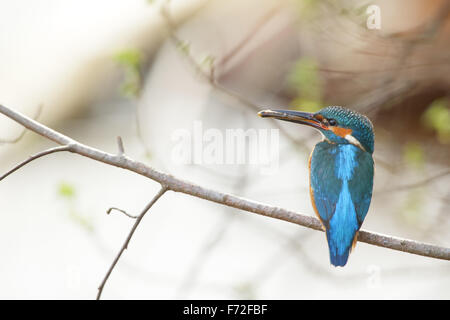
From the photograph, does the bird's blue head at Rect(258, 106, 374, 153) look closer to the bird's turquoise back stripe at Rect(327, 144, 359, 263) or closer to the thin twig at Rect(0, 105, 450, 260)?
the bird's turquoise back stripe at Rect(327, 144, 359, 263)

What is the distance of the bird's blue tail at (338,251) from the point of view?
1.22 m

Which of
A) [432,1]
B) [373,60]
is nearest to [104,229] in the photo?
[373,60]

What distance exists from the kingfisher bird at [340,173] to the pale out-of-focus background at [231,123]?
0.59m

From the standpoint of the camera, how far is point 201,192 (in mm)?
1297

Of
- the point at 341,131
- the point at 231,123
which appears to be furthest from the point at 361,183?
the point at 231,123

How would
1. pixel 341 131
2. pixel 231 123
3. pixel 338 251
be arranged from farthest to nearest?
1. pixel 231 123
2. pixel 341 131
3. pixel 338 251

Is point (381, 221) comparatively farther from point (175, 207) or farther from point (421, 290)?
point (175, 207)

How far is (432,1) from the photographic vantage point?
3152mm

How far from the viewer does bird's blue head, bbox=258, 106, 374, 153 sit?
145 centimetres

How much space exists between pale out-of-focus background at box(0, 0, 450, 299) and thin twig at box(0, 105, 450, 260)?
804 millimetres

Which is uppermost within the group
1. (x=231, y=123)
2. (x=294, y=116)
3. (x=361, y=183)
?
(x=294, y=116)

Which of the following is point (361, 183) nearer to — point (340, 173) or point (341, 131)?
point (340, 173)

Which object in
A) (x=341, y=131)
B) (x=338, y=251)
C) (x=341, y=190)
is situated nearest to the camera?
(x=338, y=251)

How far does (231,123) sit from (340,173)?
2432 millimetres
